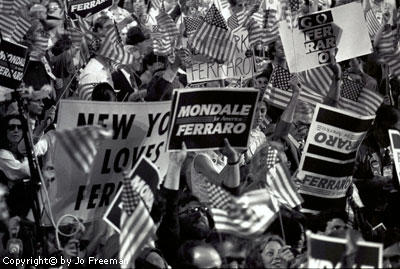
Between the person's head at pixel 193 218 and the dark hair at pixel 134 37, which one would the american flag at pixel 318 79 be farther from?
the dark hair at pixel 134 37

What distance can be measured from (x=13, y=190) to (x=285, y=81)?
11.4 feet

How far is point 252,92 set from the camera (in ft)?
32.1

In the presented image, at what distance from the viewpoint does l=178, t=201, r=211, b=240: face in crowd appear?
31.9 feet

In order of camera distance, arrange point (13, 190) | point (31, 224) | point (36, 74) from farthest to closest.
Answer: point (36, 74) → point (13, 190) → point (31, 224)

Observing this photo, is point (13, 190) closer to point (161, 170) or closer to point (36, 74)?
point (161, 170)

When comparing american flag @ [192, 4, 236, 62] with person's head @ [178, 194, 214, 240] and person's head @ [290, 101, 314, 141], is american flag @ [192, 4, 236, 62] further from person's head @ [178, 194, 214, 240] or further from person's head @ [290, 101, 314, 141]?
person's head @ [178, 194, 214, 240]

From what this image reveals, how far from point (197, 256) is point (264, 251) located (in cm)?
93

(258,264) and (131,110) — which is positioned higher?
(131,110)

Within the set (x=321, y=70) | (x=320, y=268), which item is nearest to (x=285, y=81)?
(x=321, y=70)

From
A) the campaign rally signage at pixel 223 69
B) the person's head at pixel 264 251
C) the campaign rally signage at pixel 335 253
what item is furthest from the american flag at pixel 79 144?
the campaign rally signage at pixel 223 69

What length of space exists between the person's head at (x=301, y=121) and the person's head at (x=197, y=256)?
397cm

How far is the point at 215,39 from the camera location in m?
12.9

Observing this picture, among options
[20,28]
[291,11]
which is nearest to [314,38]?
[291,11]

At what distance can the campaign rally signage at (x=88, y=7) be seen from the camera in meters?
16.3
